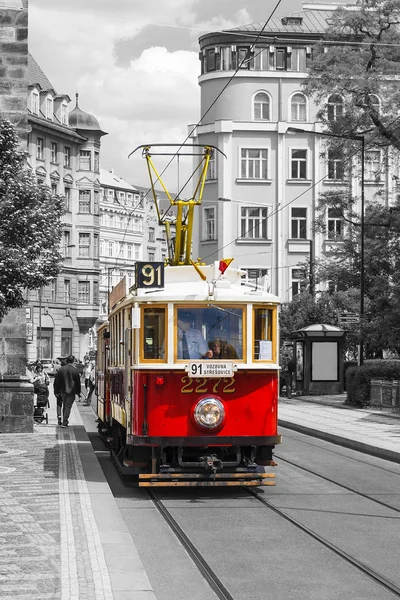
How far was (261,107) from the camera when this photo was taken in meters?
66.9

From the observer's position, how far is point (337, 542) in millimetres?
10305

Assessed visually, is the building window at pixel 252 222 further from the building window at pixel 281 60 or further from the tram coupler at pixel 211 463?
the tram coupler at pixel 211 463

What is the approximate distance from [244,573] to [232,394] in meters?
5.00

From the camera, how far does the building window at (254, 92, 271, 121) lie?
6688 centimetres

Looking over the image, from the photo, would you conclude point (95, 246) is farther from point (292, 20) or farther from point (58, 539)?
point (58, 539)

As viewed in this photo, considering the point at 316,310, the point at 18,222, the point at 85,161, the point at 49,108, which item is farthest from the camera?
the point at 85,161

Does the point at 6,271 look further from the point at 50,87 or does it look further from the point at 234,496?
the point at 50,87

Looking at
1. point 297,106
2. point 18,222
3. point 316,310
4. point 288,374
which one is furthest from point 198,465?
point 297,106

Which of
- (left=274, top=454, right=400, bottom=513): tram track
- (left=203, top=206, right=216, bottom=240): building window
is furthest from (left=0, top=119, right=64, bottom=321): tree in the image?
(left=203, top=206, right=216, bottom=240): building window

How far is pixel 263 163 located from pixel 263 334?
5308cm

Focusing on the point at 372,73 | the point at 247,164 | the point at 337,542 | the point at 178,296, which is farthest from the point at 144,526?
the point at 247,164

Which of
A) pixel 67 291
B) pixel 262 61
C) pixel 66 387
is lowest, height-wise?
pixel 66 387

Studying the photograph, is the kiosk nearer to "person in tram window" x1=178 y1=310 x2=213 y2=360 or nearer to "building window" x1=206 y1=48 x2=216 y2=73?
"person in tram window" x1=178 y1=310 x2=213 y2=360

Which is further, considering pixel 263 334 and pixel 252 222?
pixel 252 222
